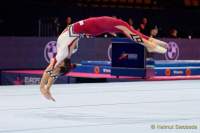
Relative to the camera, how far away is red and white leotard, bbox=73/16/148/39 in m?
5.07

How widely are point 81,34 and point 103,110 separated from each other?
28.7 inches

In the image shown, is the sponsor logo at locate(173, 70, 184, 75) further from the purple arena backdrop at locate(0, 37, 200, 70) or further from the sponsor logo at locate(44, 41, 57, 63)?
the sponsor logo at locate(44, 41, 57, 63)

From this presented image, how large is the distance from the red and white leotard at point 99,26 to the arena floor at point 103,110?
71 centimetres

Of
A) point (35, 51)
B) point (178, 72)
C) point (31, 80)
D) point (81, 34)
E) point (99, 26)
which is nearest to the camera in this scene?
point (99, 26)

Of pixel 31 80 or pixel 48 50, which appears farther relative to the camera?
pixel 48 50

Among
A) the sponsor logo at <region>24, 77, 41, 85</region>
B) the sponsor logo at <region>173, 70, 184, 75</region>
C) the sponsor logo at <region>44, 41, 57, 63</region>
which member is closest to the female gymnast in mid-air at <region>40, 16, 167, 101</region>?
the sponsor logo at <region>24, 77, 41, 85</region>

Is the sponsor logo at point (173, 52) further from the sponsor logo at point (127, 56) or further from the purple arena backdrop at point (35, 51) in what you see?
the sponsor logo at point (127, 56)

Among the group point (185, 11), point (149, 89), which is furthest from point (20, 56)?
point (185, 11)

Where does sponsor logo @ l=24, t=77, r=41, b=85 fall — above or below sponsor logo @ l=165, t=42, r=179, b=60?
below

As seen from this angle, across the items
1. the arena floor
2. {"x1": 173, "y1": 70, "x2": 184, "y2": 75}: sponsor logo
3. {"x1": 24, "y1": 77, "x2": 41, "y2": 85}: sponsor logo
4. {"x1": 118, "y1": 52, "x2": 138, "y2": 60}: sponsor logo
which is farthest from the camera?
{"x1": 173, "y1": 70, "x2": 184, "y2": 75}: sponsor logo

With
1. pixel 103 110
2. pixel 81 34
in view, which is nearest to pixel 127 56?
pixel 81 34

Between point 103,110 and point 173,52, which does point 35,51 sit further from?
point 103,110

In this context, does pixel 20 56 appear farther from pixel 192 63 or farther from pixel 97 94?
pixel 97 94

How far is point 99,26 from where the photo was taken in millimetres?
5133
